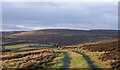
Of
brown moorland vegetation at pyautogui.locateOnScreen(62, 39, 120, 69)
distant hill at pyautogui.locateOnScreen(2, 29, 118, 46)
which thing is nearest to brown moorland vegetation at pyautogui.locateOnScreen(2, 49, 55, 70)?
brown moorland vegetation at pyautogui.locateOnScreen(62, 39, 120, 69)

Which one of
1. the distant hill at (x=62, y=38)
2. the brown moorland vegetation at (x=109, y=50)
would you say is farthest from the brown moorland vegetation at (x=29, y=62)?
the distant hill at (x=62, y=38)

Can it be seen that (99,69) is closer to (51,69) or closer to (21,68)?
(51,69)

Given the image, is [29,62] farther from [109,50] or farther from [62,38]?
[62,38]

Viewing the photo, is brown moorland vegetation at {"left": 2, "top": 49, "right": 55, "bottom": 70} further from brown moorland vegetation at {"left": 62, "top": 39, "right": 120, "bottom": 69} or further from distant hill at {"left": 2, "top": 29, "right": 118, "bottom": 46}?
distant hill at {"left": 2, "top": 29, "right": 118, "bottom": 46}

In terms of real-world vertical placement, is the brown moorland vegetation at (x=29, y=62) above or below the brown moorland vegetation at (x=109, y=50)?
below

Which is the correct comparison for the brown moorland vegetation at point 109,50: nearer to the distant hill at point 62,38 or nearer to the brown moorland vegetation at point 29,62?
the brown moorland vegetation at point 29,62

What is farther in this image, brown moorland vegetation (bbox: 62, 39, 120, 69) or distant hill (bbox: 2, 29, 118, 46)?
distant hill (bbox: 2, 29, 118, 46)

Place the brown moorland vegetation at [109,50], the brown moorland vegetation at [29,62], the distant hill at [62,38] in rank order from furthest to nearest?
the distant hill at [62,38] < the brown moorland vegetation at [29,62] < the brown moorland vegetation at [109,50]

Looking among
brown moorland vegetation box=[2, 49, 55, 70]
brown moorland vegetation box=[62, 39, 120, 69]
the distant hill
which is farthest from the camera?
the distant hill

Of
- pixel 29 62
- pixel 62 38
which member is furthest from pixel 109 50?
pixel 62 38

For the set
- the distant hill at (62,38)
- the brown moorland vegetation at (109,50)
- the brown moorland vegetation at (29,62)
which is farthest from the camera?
the distant hill at (62,38)

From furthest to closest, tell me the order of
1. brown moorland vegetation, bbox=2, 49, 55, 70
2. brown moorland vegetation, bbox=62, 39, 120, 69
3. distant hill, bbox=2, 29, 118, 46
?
distant hill, bbox=2, 29, 118, 46 < brown moorland vegetation, bbox=2, 49, 55, 70 < brown moorland vegetation, bbox=62, 39, 120, 69

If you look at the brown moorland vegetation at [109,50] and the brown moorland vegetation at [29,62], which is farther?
the brown moorland vegetation at [29,62]

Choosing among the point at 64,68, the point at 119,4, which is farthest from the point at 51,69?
the point at 119,4
